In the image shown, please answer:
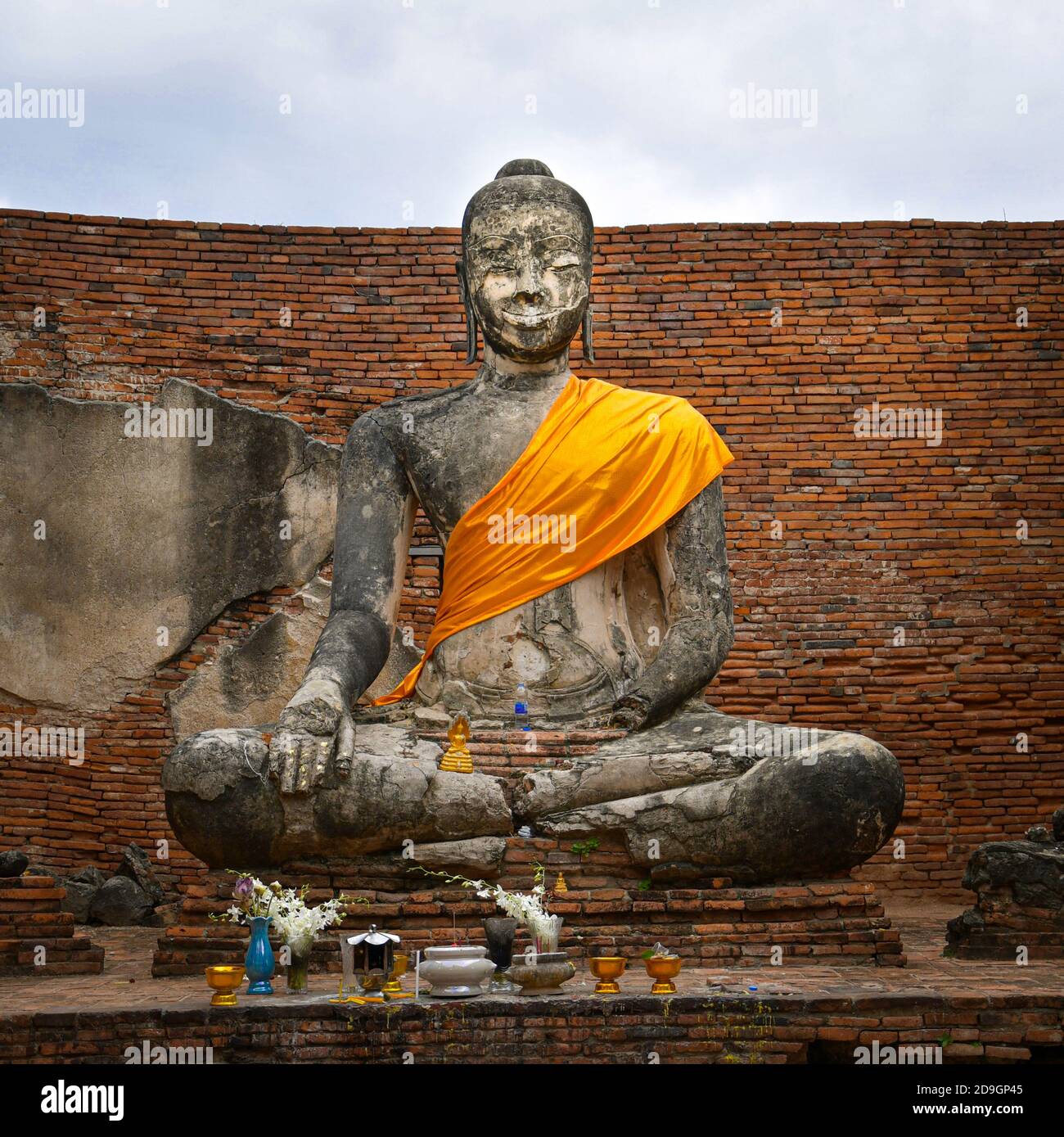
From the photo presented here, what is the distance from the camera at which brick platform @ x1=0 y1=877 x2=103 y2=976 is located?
23.5 feet

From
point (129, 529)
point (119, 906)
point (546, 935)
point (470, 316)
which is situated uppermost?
point (470, 316)

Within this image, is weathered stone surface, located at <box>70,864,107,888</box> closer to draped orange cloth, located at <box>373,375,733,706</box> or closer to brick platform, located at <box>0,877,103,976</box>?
brick platform, located at <box>0,877,103,976</box>

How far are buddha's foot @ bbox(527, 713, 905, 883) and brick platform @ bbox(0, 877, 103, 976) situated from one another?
1844 mm

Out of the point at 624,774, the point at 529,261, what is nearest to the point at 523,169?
the point at 529,261

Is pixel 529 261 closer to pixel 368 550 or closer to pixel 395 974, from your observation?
pixel 368 550

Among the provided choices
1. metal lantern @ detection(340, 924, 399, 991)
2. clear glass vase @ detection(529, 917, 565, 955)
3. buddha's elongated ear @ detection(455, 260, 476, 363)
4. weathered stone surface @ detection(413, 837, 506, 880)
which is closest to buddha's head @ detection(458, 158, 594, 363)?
buddha's elongated ear @ detection(455, 260, 476, 363)

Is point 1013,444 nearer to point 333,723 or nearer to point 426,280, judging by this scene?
point 426,280

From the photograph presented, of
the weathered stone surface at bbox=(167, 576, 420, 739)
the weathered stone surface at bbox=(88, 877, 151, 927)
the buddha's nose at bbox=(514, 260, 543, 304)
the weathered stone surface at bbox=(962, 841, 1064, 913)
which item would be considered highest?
the buddha's nose at bbox=(514, 260, 543, 304)

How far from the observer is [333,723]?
7121 mm

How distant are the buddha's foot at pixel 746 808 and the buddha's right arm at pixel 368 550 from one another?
1.11 m

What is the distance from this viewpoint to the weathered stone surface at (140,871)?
1059cm

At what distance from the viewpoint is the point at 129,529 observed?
11.2 metres

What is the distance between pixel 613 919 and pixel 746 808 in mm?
676

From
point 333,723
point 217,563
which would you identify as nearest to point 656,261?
point 217,563
